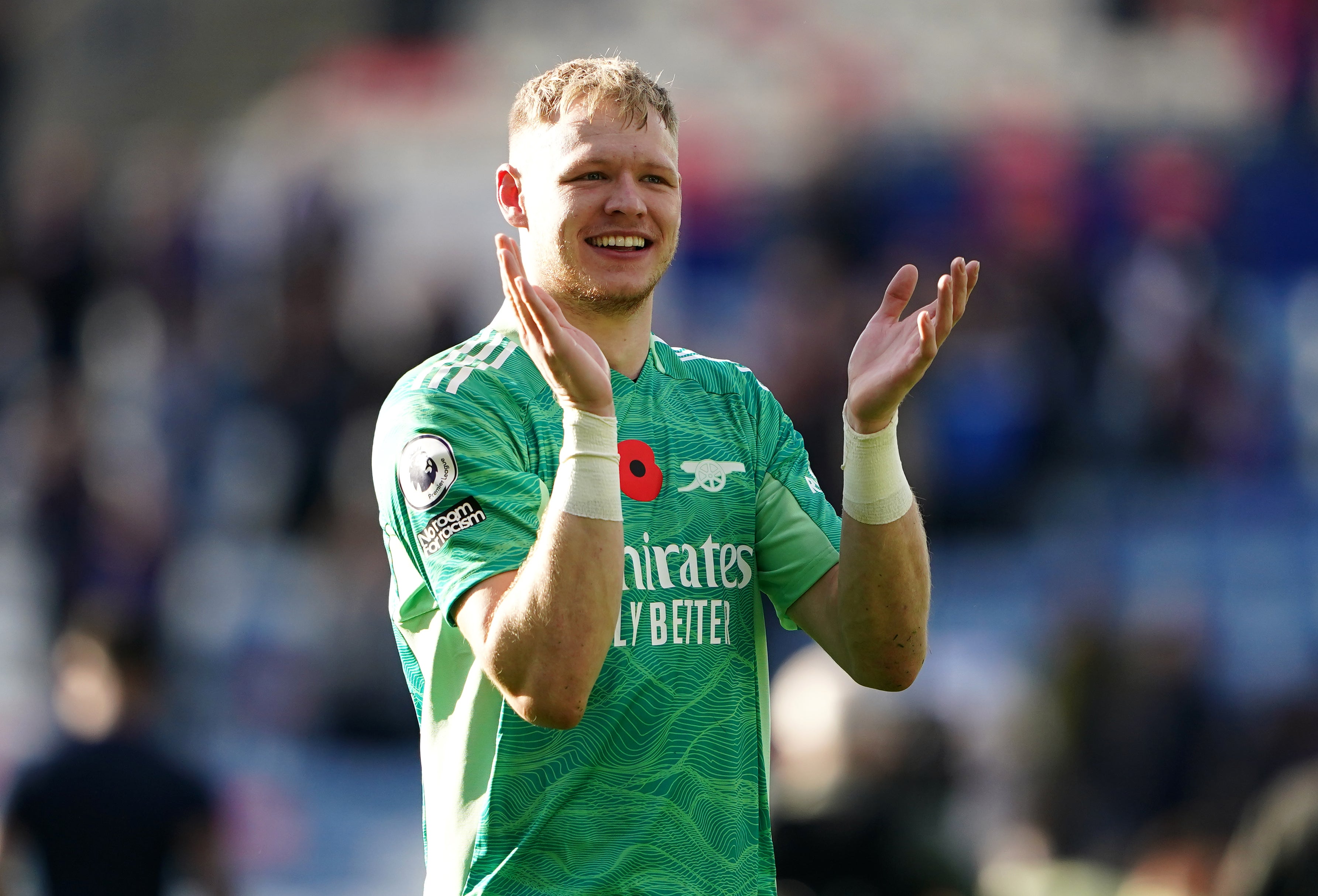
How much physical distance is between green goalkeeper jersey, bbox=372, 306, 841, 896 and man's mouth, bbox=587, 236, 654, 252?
0.78 feet

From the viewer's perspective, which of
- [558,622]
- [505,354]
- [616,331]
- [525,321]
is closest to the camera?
[558,622]

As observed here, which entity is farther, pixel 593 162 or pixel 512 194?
pixel 512 194

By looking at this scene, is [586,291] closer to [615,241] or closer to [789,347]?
[615,241]

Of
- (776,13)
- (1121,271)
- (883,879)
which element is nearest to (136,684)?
(883,879)

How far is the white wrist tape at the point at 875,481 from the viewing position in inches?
115

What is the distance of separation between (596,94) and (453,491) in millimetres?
845

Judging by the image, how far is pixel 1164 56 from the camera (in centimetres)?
1396

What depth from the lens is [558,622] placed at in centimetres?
253

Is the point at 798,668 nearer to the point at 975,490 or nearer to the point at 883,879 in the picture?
the point at 883,879

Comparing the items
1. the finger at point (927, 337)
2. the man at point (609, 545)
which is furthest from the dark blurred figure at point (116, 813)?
the finger at point (927, 337)

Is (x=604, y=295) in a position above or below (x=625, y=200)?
below

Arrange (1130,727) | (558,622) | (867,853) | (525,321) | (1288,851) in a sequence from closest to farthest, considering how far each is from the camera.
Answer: (558,622)
(525,321)
(867,853)
(1288,851)
(1130,727)

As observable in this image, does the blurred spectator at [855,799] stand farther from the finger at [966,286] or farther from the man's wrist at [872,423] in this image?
the finger at [966,286]

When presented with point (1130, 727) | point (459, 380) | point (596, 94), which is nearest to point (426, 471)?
point (459, 380)
